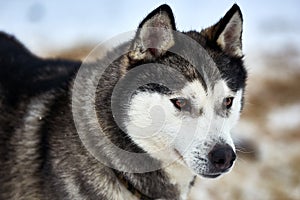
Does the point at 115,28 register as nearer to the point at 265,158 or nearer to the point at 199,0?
the point at 199,0

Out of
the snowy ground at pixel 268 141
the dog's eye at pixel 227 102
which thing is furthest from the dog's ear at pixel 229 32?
the snowy ground at pixel 268 141

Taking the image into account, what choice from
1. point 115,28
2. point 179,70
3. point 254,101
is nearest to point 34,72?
point 179,70

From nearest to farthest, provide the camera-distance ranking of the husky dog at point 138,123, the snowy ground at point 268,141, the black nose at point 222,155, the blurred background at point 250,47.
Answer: the black nose at point 222,155, the husky dog at point 138,123, the snowy ground at point 268,141, the blurred background at point 250,47

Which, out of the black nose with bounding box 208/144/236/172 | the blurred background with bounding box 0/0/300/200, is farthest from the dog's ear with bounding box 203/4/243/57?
the blurred background with bounding box 0/0/300/200

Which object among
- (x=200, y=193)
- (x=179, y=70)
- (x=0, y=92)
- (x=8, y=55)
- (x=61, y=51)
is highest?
(x=61, y=51)

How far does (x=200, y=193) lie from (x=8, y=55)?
138 inches

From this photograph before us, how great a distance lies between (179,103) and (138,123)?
0.28 m

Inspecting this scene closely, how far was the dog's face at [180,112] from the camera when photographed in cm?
377

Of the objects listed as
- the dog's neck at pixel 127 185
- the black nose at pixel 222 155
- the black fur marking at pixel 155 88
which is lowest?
the black nose at pixel 222 155

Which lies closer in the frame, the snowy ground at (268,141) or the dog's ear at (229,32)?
the dog's ear at (229,32)

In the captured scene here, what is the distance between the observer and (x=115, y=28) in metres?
14.9

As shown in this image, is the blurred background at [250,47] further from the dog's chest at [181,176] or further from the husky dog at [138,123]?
the husky dog at [138,123]

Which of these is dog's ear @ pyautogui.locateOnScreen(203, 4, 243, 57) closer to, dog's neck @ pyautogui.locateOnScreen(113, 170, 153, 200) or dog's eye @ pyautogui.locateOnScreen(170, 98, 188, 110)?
dog's eye @ pyautogui.locateOnScreen(170, 98, 188, 110)

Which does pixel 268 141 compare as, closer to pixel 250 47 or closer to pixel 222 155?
pixel 250 47
